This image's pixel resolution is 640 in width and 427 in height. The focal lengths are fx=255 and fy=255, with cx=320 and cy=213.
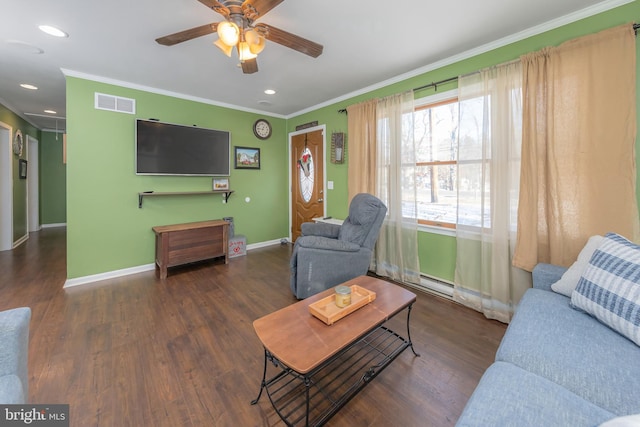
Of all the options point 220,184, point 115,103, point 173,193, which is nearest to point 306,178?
point 220,184

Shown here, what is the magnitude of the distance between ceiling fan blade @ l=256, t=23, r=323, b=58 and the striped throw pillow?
7.23ft

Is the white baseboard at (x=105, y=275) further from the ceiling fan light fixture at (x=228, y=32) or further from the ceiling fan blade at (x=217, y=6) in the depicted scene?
the ceiling fan blade at (x=217, y=6)

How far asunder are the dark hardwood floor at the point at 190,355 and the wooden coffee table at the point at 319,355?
0.24ft

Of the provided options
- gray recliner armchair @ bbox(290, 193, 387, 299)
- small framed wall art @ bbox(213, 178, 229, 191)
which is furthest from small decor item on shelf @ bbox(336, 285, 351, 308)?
small framed wall art @ bbox(213, 178, 229, 191)

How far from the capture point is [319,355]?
1194 mm

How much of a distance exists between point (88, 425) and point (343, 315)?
1431 mm

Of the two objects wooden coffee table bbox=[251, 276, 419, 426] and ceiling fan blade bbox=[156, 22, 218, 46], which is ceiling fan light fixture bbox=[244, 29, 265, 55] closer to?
ceiling fan blade bbox=[156, 22, 218, 46]

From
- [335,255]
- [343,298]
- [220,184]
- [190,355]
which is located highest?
[220,184]

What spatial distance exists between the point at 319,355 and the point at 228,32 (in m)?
1.91

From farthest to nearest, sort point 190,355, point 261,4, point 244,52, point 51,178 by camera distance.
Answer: point 51,178 < point 190,355 < point 244,52 < point 261,4

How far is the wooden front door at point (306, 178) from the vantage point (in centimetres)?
447

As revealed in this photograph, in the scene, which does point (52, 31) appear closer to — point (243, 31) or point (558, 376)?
point (243, 31)

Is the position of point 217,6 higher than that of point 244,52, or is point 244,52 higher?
point 217,6

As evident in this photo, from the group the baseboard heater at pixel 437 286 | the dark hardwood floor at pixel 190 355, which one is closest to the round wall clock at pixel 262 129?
the dark hardwood floor at pixel 190 355
